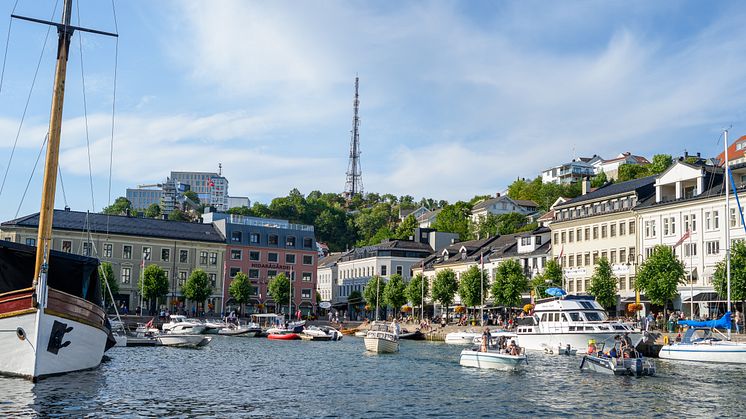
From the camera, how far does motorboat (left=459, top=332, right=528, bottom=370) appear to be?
169ft

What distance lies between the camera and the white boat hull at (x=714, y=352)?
56.8 metres

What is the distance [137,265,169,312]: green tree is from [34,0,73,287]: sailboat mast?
3220 inches

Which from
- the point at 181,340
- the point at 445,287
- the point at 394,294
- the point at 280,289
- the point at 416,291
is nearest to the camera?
the point at 181,340

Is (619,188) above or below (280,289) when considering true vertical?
above

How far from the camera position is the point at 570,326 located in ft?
230

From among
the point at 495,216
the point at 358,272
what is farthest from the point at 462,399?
the point at 495,216

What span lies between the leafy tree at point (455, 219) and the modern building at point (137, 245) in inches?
2516

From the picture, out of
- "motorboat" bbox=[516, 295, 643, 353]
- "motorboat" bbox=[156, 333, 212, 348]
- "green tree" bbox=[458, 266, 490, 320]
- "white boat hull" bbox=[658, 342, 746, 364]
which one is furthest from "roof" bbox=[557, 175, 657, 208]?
"motorboat" bbox=[156, 333, 212, 348]

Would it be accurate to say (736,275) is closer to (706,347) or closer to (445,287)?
(706,347)

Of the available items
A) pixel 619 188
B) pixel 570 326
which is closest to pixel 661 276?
pixel 570 326

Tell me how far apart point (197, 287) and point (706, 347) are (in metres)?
81.6

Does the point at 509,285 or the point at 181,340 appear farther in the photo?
the point at 509,285

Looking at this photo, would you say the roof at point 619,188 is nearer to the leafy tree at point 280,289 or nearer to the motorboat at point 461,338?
the motorboat at point 461,338

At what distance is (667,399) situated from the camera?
39.0 m
